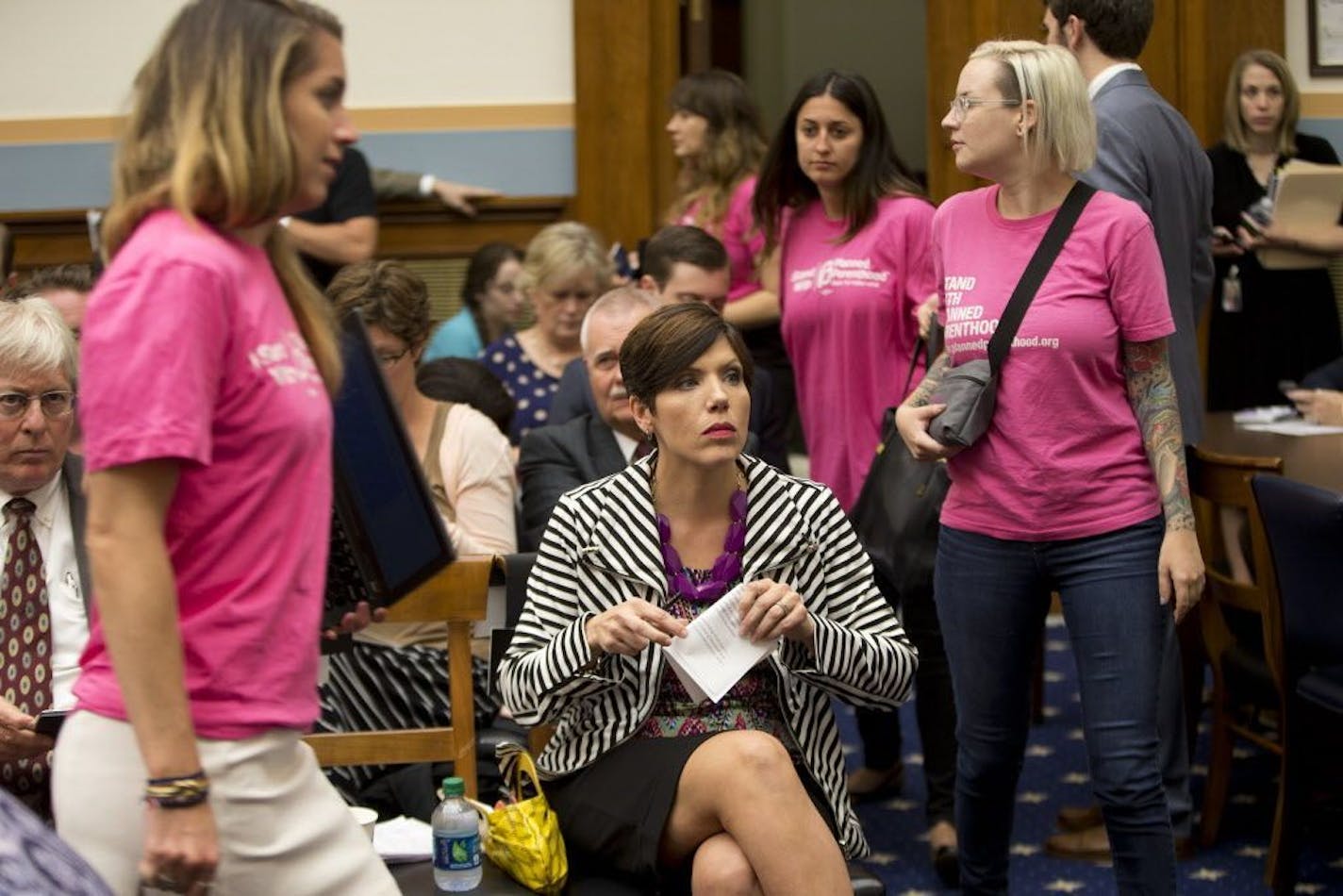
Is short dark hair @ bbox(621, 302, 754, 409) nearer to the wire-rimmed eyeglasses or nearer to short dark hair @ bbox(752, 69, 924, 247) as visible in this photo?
the wire-rimmed eyeglasses

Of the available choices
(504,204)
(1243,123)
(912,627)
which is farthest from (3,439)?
(1243,123)

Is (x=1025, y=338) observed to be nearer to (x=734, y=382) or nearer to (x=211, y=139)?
(x=734, y=382)

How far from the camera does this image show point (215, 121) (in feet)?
5.91

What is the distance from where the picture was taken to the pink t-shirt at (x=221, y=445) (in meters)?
1.75

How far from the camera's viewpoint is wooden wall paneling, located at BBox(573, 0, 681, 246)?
6652 mm

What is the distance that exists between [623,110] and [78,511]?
13.0 feet

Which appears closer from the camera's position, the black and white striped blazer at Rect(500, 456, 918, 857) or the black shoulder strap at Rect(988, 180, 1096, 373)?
the black and white striped blazer at Rect(500, 456, 918, 857)

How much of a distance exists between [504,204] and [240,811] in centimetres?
501

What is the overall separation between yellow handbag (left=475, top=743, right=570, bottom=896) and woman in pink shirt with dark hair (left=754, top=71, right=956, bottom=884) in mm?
1833

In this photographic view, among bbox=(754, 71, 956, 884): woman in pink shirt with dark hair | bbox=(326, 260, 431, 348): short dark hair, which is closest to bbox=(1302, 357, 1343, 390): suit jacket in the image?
bbox=(754, 71, 956, 884): woman in pink shirt with dark hair

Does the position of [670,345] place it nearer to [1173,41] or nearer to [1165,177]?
[1165,177]

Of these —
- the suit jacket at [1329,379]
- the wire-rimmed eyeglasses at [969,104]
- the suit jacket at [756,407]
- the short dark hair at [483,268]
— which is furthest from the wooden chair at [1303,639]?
the short dark hair at [483,268]

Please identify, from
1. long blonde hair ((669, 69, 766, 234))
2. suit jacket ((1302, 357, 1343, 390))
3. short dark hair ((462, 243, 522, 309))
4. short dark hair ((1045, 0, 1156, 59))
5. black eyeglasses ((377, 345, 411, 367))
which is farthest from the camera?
short dark hair ((462, 243, 522, 309))

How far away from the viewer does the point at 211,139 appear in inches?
70.9
